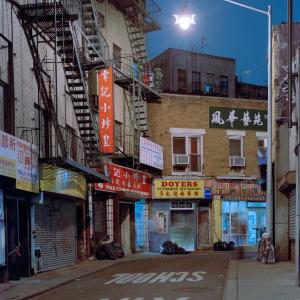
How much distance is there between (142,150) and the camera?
28.7 m

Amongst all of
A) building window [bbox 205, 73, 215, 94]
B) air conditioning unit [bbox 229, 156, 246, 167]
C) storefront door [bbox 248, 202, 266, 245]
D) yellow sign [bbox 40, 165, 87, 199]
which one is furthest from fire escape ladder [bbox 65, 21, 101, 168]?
building window [bbox 205, 73, 215, 94]

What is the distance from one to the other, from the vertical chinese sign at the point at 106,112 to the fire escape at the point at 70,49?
84 centimetres

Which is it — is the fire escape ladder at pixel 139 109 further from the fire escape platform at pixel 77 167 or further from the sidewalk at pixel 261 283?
the sidewalk at pixel 261 283

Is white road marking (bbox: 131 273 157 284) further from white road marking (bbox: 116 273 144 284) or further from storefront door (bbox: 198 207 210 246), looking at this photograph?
storefront door (bbox: 198 207 210 246)

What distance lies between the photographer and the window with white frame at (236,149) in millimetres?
32875

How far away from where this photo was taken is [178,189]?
3162 centimetres

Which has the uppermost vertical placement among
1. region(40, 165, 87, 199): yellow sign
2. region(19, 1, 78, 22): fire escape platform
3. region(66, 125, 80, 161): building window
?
region(19, 1, 78, 22): fire escape platform

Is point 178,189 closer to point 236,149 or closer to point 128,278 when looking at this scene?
A: point 236,149

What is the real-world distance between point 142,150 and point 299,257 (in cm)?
1655

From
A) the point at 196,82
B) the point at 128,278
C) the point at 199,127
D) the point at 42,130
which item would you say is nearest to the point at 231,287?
the point at 128,278

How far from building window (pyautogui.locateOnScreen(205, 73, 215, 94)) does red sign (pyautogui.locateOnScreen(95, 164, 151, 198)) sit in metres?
14.7

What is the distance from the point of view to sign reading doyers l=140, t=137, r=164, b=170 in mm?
28659

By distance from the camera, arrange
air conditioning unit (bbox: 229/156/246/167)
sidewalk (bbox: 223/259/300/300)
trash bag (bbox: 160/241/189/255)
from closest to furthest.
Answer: sidewalk (bbox: 223/259/300/300)
trash bag (bbox: 160/241/189/255)
air conditioning unit (bbox: 229/156/246/167)

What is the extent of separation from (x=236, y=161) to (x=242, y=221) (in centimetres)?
331
